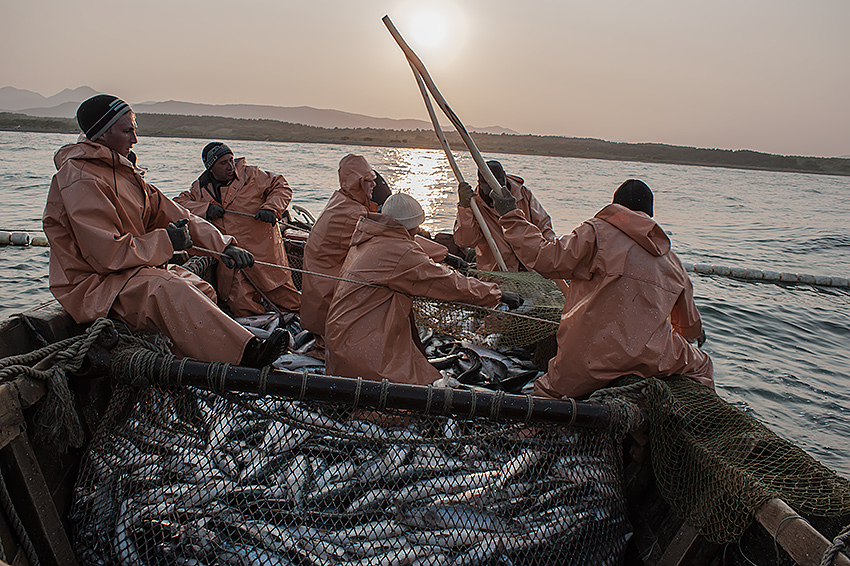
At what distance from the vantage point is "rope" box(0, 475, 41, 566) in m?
2.88

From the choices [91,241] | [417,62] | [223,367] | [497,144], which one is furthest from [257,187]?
[497,144]

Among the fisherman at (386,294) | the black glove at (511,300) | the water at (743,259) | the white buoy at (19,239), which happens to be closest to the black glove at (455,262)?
the black glove at (511,300)

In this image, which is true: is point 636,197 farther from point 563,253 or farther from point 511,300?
point 511,300

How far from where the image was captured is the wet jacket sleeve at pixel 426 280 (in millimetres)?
4438

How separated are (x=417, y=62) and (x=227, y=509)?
439 centimetres

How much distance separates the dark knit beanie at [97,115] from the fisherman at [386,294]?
2.02 metres

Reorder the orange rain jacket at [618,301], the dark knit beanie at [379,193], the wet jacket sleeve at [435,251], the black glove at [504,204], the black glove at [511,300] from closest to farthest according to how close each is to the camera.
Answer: the orange rain jacket at [618,301] → the black glove at [504,204] → the black glove at [511,300] → the wet jacket sleeve at [435,251] → the dark knit beanie at [379,193]

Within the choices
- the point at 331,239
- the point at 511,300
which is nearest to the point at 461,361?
the point at 511,300

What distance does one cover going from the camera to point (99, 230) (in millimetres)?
3645

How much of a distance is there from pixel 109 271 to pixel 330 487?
7.17 ft

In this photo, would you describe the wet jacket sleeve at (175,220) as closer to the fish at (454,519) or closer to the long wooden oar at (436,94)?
the long wooden oar at (436,94)

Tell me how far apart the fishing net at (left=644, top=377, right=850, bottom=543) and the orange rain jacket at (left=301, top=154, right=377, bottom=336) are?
3535 mm

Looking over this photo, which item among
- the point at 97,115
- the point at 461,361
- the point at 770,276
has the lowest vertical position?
the point at 770,276

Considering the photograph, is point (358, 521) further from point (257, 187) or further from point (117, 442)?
point (257, 187)
